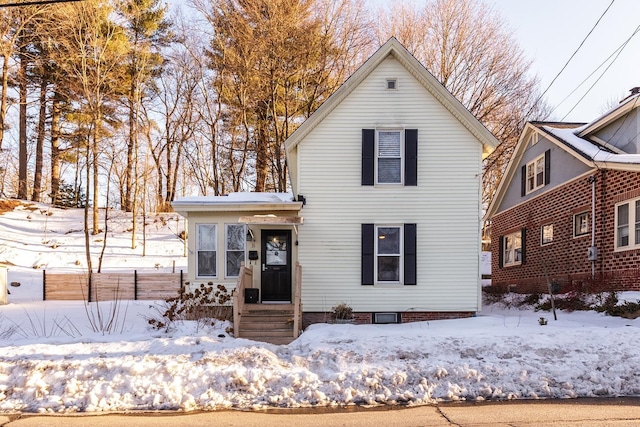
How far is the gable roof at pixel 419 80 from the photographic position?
483 inches

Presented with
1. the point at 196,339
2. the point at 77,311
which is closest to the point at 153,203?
the point at 77,311

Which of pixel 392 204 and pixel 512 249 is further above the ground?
pixel 392 204

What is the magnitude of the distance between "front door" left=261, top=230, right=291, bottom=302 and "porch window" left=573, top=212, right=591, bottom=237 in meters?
8.80

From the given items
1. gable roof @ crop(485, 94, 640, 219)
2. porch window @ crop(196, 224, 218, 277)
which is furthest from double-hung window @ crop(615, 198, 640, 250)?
porch window @ crop(196, 224, 218, 277)

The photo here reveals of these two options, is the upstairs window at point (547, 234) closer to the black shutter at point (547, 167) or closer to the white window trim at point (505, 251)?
the white window trim at point (505, 251)

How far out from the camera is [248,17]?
23500 mm

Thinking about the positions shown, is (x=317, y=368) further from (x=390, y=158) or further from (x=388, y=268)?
(x=390, y=158)

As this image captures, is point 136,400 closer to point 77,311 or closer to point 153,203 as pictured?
point 77,311

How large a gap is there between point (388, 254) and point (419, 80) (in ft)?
15.6

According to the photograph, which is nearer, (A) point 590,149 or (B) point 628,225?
(B) point 628,225

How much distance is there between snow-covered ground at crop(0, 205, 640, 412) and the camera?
653cm

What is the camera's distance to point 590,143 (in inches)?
591

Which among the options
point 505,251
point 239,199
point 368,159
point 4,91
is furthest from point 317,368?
point 4,91

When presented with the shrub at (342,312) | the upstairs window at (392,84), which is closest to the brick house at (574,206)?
the shrub at (342,312)
